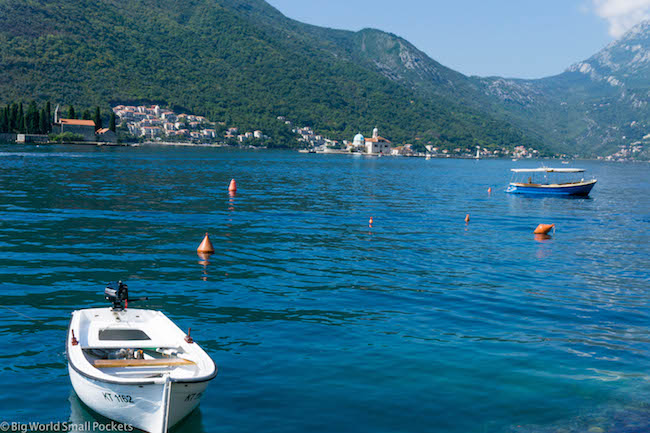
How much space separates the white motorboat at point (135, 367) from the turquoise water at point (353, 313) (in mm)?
984

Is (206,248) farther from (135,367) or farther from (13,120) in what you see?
(13,120)

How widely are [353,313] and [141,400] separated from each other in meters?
9.67

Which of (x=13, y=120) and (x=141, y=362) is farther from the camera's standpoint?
(x=13, y=120)

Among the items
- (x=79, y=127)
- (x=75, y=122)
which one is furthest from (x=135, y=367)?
(x=75, y=122)

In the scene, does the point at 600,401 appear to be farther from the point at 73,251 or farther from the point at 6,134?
the point at 6,134

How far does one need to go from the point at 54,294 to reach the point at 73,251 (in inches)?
307

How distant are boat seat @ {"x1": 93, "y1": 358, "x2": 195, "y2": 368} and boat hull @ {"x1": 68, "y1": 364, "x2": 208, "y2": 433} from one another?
0.57 metres

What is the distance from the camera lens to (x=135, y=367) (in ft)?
37.4

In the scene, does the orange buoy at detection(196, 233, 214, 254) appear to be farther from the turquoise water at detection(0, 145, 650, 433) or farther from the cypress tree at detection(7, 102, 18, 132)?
the cypress tree at detection(7, 102, 18, 132)

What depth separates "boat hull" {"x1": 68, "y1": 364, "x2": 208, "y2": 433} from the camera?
1011cm

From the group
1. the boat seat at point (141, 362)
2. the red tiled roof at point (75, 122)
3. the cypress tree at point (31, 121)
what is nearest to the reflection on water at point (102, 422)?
the boat seat at point (141, 362)

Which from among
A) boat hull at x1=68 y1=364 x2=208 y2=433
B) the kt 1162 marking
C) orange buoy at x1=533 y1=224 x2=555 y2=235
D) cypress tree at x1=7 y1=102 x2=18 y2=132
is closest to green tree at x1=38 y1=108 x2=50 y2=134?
cypress tree at x1=7 y1=102 x2=18 y2=132

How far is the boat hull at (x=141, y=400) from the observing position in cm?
1011

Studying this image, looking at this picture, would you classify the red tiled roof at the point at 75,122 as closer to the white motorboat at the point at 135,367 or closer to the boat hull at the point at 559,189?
the boat hull at the point at 559,189
